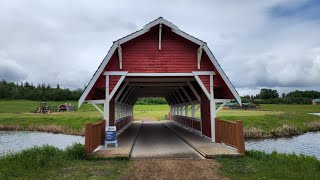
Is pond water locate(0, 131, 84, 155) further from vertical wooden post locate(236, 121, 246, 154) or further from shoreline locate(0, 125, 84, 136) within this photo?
vertical wooden post locate(236, 121, 246, 154)

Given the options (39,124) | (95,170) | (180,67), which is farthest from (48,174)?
(39,124)

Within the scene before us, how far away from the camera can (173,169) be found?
30.0 ft

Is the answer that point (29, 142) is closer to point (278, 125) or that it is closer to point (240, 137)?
point (240, 137)

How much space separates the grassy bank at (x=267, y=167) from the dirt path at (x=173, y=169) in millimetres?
406

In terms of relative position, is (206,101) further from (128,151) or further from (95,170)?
(95,170)

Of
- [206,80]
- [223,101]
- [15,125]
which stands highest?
[206,80]

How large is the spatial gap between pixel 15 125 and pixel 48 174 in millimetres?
30084

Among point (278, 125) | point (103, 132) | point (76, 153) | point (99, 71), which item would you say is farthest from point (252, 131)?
point (76, 153)

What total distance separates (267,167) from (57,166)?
Answer: 613 cm

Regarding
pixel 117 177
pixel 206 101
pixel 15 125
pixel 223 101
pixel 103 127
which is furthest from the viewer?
pixel 15 125

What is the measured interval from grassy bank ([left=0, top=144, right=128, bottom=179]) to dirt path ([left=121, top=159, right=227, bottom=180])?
0.44 meters

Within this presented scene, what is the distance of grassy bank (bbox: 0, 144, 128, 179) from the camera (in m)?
8.46

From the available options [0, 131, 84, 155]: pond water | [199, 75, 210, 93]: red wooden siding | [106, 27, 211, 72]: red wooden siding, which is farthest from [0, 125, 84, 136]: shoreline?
[199, 75, 210, 93]: red wooden siding

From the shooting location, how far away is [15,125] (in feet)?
117
